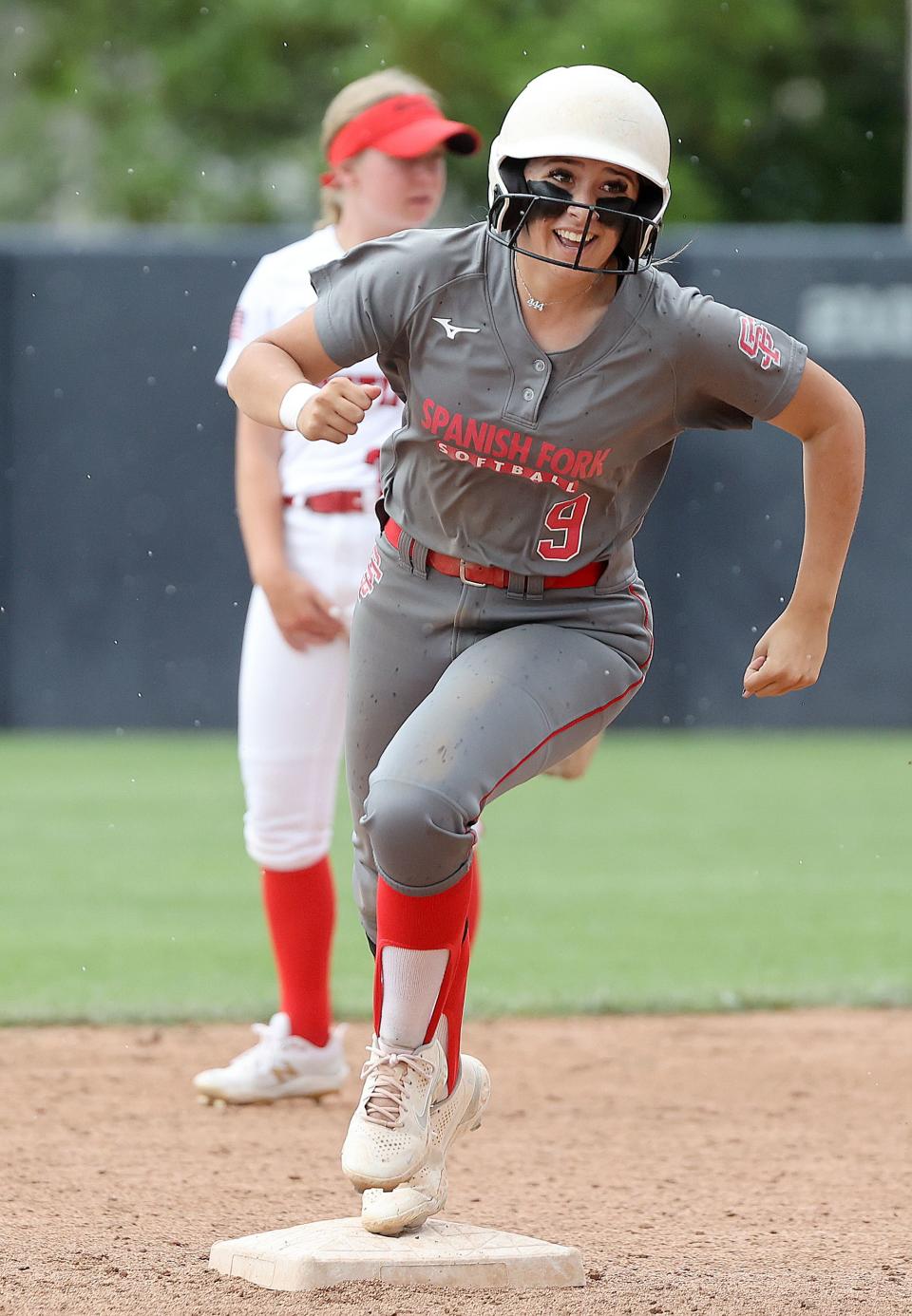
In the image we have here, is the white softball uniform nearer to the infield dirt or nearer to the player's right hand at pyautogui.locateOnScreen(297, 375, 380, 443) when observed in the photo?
the infield dirt

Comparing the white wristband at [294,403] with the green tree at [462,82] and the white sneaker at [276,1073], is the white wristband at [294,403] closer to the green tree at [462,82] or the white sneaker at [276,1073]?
the white sneaker at [276,1073]

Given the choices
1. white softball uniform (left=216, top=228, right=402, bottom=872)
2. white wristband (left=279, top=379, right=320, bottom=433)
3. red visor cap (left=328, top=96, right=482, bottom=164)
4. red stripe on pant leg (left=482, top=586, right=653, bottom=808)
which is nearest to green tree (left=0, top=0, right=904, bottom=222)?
red visor cap (left=328, top=96, right=482, bottom=164)

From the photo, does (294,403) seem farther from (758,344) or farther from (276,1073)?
(276,1073)

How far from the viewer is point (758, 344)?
3164 mm

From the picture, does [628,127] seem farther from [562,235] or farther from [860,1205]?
[860,1205]

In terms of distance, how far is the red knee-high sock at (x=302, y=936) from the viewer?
15.2 ft

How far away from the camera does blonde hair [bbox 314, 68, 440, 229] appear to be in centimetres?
461

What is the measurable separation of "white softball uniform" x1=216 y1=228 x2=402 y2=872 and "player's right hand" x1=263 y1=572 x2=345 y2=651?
39 millimetres

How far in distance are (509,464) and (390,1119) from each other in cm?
104

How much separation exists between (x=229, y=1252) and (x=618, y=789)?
7564 millimetres

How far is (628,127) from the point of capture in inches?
121

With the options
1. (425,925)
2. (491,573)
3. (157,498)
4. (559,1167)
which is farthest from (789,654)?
(157,498)

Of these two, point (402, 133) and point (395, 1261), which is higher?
point (402, 133)

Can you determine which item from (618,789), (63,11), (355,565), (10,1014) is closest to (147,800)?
(618,789)
